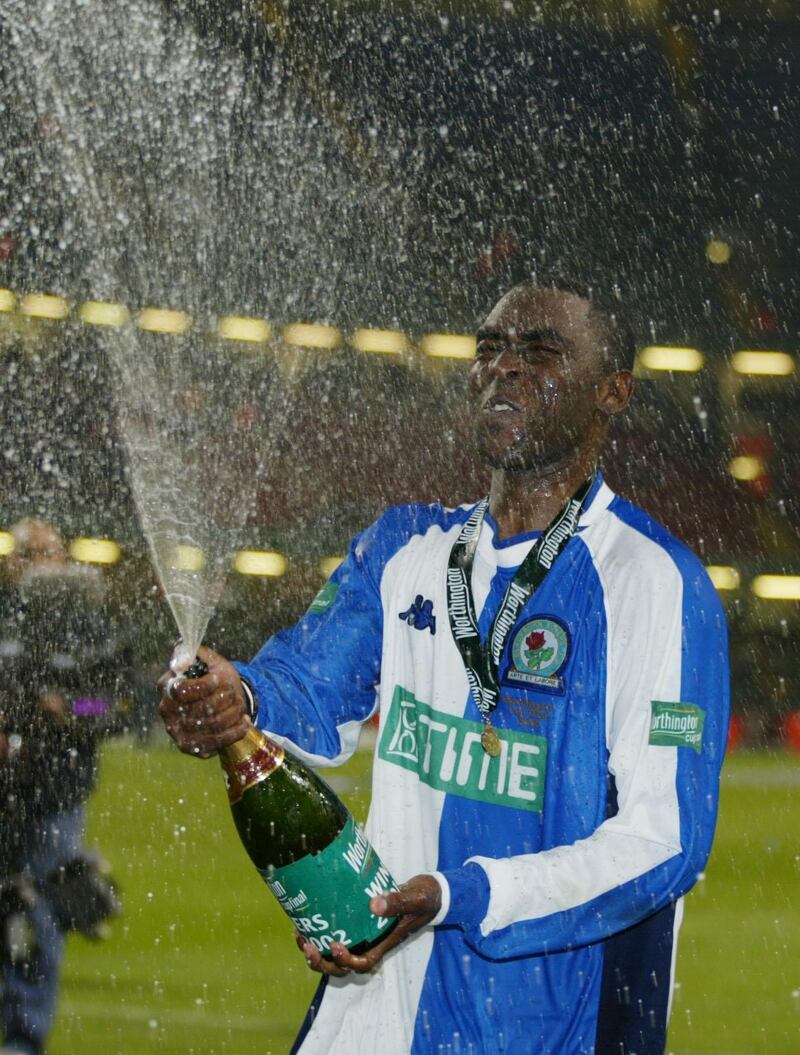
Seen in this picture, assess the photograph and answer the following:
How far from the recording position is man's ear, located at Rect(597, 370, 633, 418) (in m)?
2.93

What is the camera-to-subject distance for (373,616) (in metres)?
2.89

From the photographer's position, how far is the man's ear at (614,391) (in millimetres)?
2928

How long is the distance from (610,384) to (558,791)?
752 mm

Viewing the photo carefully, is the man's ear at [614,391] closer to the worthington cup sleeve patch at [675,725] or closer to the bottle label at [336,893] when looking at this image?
the worthington cup sleeve patch at [675,725]

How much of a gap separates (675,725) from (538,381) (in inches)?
25.6

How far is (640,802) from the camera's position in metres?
2.48

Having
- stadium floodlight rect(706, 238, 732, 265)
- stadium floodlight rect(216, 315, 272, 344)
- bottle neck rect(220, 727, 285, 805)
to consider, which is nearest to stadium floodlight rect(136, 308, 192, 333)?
stadium floodlight rect(216, 315, 272, 344)

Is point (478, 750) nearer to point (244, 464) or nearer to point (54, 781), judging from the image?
point (54, 781)

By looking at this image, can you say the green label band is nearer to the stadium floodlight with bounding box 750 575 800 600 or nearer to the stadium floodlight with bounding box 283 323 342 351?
the stadium floodlight with bounding box 750 575 800 600

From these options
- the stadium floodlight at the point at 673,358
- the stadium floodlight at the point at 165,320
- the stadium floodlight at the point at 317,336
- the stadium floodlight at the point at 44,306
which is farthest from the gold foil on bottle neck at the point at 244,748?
the stadium floodlight at the point at 317,336

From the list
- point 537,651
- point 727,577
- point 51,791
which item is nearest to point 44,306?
point 727,577

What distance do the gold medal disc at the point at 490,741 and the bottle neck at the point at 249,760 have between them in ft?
1.16

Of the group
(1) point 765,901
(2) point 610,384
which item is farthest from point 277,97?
(2) point 610,384

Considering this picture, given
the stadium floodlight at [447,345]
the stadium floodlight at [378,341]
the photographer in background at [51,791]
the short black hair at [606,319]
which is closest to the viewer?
the short black hair at [606,319]
